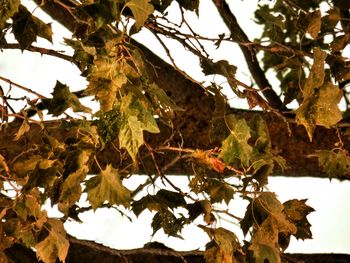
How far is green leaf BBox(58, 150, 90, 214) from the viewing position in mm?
1009

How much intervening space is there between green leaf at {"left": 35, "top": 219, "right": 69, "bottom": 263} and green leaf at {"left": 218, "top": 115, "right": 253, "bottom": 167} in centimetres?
30

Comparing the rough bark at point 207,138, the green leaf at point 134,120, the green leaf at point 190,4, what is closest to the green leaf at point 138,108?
the green leaf at point 134,120

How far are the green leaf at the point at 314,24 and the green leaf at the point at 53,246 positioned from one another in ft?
2.26

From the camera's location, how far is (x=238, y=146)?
41.5 inches

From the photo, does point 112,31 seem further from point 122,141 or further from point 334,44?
point 334,44

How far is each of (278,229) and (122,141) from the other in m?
0.34

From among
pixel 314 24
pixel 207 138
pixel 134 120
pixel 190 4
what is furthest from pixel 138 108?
pixel 207 138

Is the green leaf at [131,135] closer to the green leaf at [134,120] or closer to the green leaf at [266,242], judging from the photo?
the green leaf at [134,120]

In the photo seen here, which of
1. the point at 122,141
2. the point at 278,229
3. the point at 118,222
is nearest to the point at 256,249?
the point at 278,229

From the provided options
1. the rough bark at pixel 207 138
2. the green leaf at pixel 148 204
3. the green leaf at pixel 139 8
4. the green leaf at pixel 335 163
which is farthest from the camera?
the rough bark at pixel 207 138

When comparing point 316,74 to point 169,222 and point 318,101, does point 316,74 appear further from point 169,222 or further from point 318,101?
point 169,222

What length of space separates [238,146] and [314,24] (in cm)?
45

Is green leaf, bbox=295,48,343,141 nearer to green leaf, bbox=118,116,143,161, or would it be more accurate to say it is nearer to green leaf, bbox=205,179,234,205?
green leaf, bbox=205,179,234,205

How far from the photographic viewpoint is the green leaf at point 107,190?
980 mm
